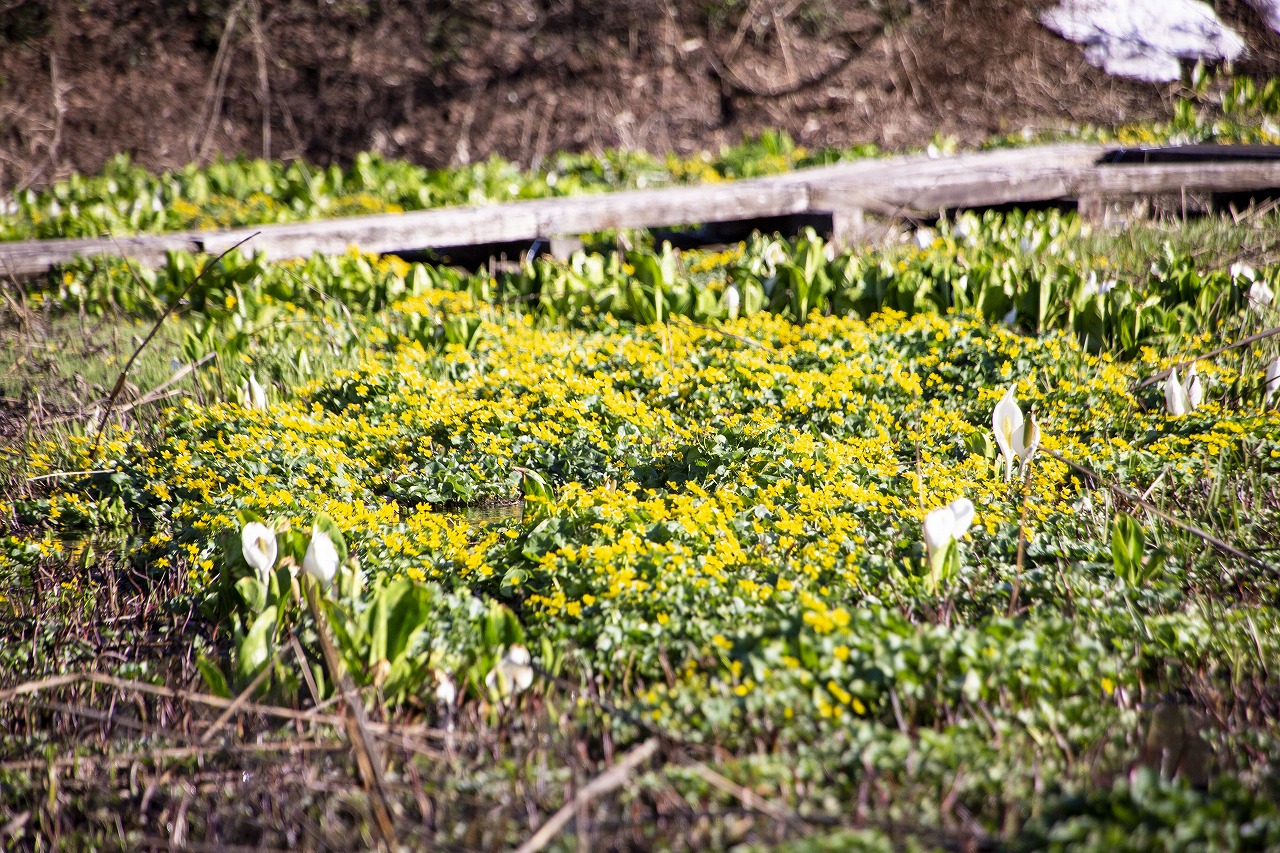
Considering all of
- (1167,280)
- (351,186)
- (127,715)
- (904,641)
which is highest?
(351,186)

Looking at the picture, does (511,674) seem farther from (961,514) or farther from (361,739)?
(961,514)

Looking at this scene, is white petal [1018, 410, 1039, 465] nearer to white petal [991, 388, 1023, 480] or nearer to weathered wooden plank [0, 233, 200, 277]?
white petal [991, 388, 1023, 480]

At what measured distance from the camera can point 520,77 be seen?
38.4 feet

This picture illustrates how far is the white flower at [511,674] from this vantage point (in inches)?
82.2

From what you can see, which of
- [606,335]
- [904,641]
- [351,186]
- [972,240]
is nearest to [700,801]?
[904,641]

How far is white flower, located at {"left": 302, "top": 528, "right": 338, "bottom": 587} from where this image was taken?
2326 mm

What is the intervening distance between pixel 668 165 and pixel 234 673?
8.43 m

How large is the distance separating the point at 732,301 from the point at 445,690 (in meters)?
3.02

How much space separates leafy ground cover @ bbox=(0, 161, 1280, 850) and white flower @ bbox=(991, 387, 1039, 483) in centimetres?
4

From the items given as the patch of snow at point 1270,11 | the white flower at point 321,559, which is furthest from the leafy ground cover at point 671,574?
the patch of snow at point 1270,11

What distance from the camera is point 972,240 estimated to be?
226 inches

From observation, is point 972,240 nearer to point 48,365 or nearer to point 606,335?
point 606,335

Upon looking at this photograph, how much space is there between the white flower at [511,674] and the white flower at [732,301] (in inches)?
112

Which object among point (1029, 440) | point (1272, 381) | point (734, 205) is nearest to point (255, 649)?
point (1029, 440)
